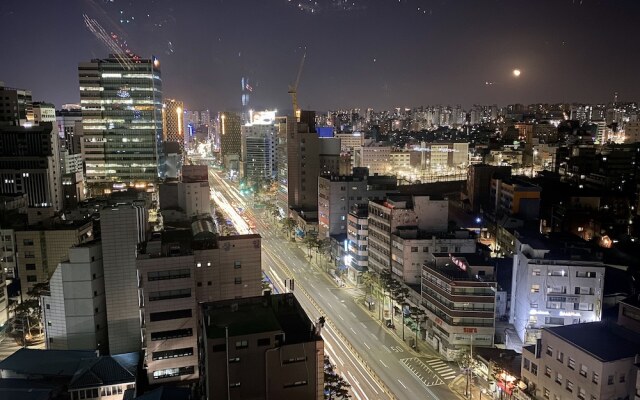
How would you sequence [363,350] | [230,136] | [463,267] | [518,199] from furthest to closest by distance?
[230,136]
[518,199]
[363,350]
[463,267]

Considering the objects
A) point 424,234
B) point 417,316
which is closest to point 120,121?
point 424,234

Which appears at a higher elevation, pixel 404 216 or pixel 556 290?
pixel 404 216

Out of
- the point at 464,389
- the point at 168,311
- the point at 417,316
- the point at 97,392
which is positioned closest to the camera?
the point at 97,392

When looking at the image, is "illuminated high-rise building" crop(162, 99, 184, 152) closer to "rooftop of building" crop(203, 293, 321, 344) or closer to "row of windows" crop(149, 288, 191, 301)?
"row of windows" crop(149, 288, 191, 301)

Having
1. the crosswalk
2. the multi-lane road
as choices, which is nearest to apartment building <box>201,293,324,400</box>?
the multi-lane road

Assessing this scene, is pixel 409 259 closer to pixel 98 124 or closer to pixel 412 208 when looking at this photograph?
pixel 412 208

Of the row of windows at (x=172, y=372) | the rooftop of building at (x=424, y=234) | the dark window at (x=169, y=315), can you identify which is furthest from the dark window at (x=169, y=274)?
the rooftop of building at (x=424, y=234)

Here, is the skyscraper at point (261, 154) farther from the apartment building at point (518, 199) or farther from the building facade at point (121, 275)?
the building facade at point (121, 275)

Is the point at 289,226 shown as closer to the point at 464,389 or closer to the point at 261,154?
the point at 464,389
